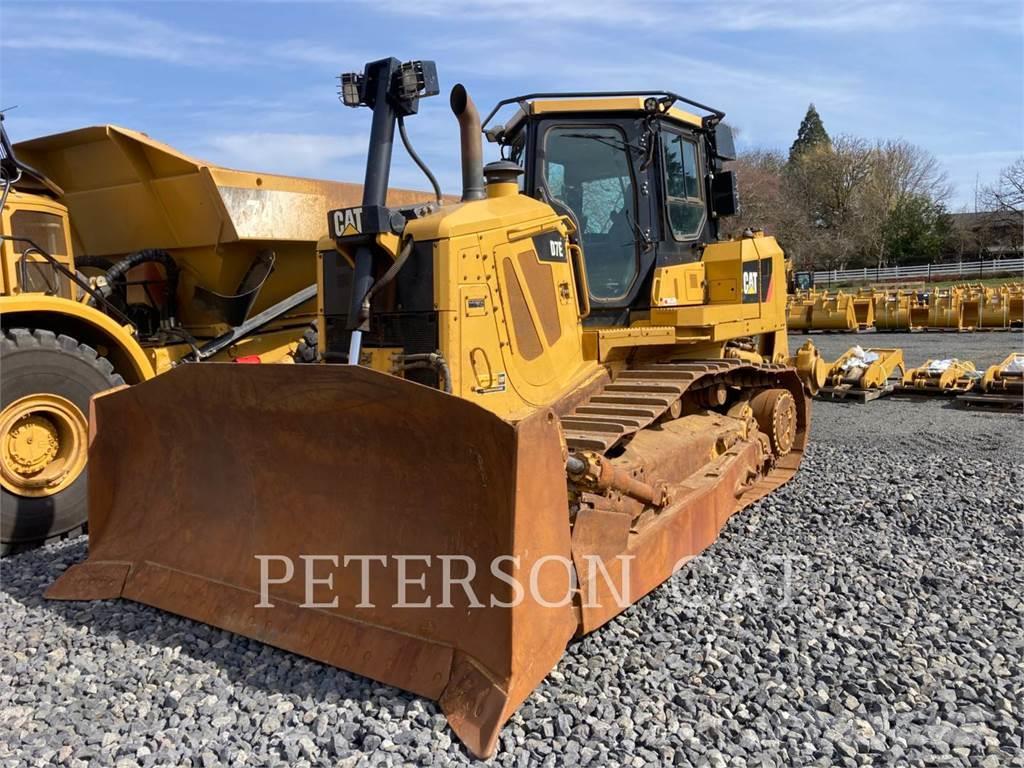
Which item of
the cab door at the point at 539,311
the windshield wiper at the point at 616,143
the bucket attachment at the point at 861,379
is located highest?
the windshield wiper at the point at 616,143

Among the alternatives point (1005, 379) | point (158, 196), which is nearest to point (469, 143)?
point (158, 196)

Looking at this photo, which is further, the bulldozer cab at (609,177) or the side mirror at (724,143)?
the side mirror at (724,143)

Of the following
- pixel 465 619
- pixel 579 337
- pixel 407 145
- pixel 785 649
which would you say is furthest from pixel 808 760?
pixel 407 145

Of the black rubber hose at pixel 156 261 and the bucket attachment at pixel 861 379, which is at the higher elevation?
the black rubber hose at pixel 156 261

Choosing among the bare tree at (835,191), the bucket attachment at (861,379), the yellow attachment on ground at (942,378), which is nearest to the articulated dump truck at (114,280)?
the bucket attachment at (861,379)

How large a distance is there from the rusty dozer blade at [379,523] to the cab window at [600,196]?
1.09 m

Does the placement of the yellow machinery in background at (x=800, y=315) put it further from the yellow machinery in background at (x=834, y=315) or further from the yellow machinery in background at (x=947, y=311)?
the yellow machinery in background at (x=947, y=311)

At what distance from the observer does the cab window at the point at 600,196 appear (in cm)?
498

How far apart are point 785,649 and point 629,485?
95cm

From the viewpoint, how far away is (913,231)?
41.9 meters

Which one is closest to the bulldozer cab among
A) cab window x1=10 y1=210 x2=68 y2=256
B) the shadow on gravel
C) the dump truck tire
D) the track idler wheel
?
the track idler wheel

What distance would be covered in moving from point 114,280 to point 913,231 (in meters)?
43.5

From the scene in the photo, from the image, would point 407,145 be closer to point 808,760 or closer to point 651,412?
point 651,412

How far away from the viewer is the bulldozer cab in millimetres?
4938
